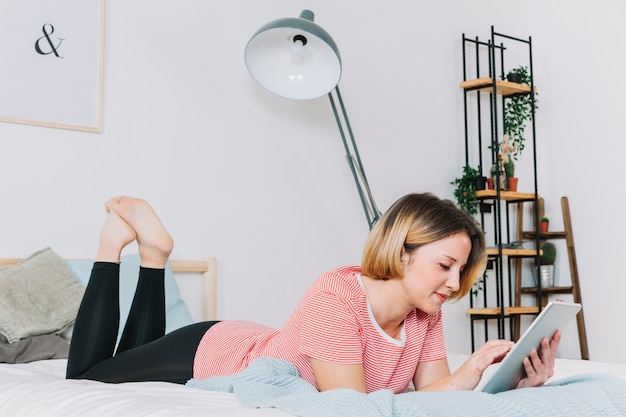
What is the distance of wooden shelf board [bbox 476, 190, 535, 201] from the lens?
12.5 ft

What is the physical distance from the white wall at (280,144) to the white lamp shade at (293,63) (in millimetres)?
251

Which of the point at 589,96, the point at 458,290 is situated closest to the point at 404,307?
the point at 458,290

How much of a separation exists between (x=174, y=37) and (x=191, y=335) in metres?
1.60

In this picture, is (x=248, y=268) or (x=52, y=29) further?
(x=248, y=268)

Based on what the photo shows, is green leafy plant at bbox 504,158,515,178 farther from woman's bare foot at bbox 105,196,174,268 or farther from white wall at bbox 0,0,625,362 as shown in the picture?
woman's bare foot at bbox 105,196,174,268

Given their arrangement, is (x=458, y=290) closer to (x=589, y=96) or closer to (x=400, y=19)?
(x=400, y=19)

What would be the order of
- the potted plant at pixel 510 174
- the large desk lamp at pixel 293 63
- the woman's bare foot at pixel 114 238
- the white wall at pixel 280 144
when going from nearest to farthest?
the woman's bare foot at pixel 114 238 → the white wall at pixel 280 144 → the large desk lamp at pixel 293 63 → the potted plant at pixel 510 174

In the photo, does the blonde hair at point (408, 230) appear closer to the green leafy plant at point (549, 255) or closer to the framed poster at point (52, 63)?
the framed poster at point (52, 63)

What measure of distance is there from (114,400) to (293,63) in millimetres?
1959

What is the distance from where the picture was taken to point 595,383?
133 centimetres

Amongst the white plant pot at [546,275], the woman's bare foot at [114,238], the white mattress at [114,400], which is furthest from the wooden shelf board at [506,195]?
the woman's bare foot at [114,238]

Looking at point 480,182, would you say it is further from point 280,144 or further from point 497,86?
point 280,144

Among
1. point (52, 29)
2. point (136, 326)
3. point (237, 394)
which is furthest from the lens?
point (52, 29)

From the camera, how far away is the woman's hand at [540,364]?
4.53 feet
